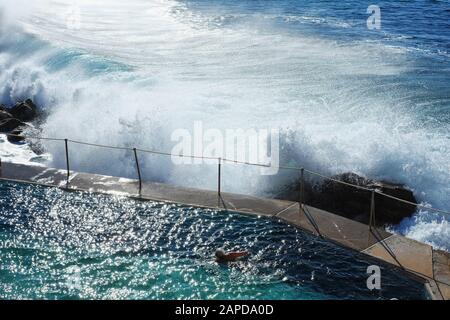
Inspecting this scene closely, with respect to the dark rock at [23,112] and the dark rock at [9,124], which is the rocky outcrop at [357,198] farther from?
the dark rock at [23,112]

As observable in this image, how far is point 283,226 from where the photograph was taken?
32.6 ft

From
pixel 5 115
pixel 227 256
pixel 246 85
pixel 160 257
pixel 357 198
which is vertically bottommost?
pixel 357 198

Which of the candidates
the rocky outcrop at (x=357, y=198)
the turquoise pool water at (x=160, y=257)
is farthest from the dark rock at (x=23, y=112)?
the rocky outcrop at (x=357, y=198)

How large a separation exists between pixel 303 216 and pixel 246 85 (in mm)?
11204

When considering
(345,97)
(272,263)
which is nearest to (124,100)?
(345,97)

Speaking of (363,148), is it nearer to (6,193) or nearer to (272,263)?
(272,263)

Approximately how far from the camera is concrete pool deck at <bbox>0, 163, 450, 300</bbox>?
28.6ft

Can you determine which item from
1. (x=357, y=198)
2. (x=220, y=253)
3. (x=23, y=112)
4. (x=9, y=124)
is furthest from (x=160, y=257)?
(x=23, y=112)

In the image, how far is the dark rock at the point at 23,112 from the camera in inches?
758

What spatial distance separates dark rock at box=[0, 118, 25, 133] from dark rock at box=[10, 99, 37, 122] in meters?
0.62

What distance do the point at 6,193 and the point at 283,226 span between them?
5.78m

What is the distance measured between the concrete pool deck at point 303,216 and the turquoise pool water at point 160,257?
252mm

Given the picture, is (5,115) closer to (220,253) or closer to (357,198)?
(357,198)

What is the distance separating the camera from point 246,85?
20.8 metres
